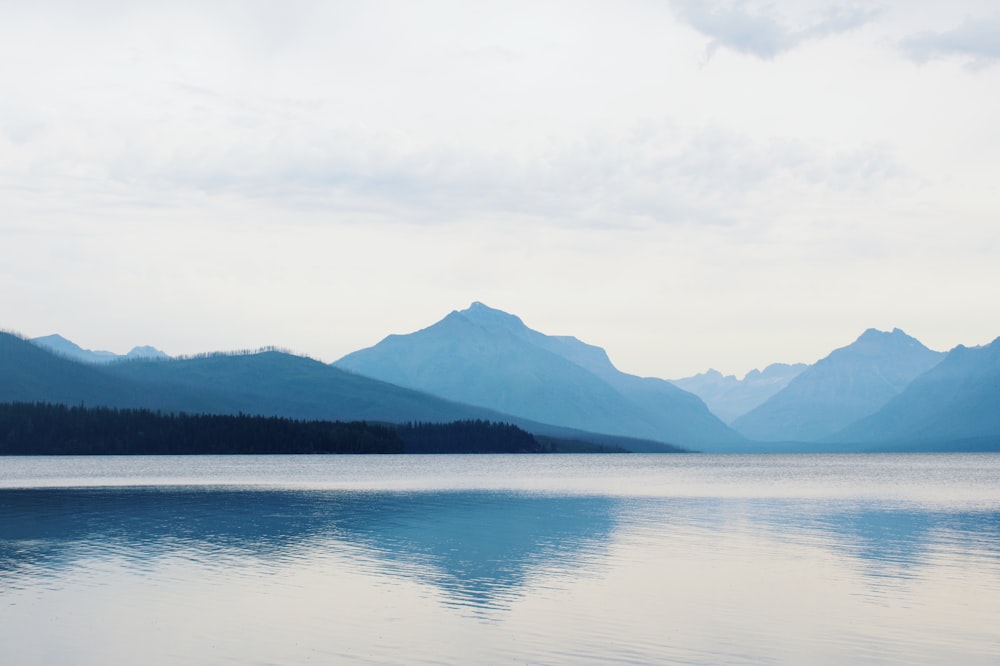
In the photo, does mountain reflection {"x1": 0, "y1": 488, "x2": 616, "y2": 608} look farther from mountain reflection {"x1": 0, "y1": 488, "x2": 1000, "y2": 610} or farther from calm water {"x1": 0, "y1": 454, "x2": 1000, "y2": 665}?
calm water {"x1": 0, "y1": 454, "x2": 1000, "y2": 665}

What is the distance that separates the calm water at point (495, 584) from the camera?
40406 mm

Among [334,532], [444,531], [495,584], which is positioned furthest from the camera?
[444,531]

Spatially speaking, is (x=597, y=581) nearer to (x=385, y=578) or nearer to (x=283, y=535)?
(x=385, y=578)

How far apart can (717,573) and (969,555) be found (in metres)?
20.4

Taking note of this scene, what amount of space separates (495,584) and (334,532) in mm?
29945

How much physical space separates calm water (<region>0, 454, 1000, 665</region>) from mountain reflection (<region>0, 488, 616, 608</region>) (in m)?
0.35

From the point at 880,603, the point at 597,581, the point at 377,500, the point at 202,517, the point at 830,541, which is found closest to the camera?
the point at 880,603

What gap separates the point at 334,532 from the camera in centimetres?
8181

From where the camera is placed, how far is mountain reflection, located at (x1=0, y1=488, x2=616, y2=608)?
6128 centimetres

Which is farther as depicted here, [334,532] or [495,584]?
[334,532]

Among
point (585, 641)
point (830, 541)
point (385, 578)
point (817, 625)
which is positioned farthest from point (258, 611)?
point (830, 541)

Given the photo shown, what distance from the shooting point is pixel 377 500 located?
12038cm

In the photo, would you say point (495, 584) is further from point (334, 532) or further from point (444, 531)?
point (334, 532)


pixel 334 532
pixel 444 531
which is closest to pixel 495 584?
pixel 444 531
